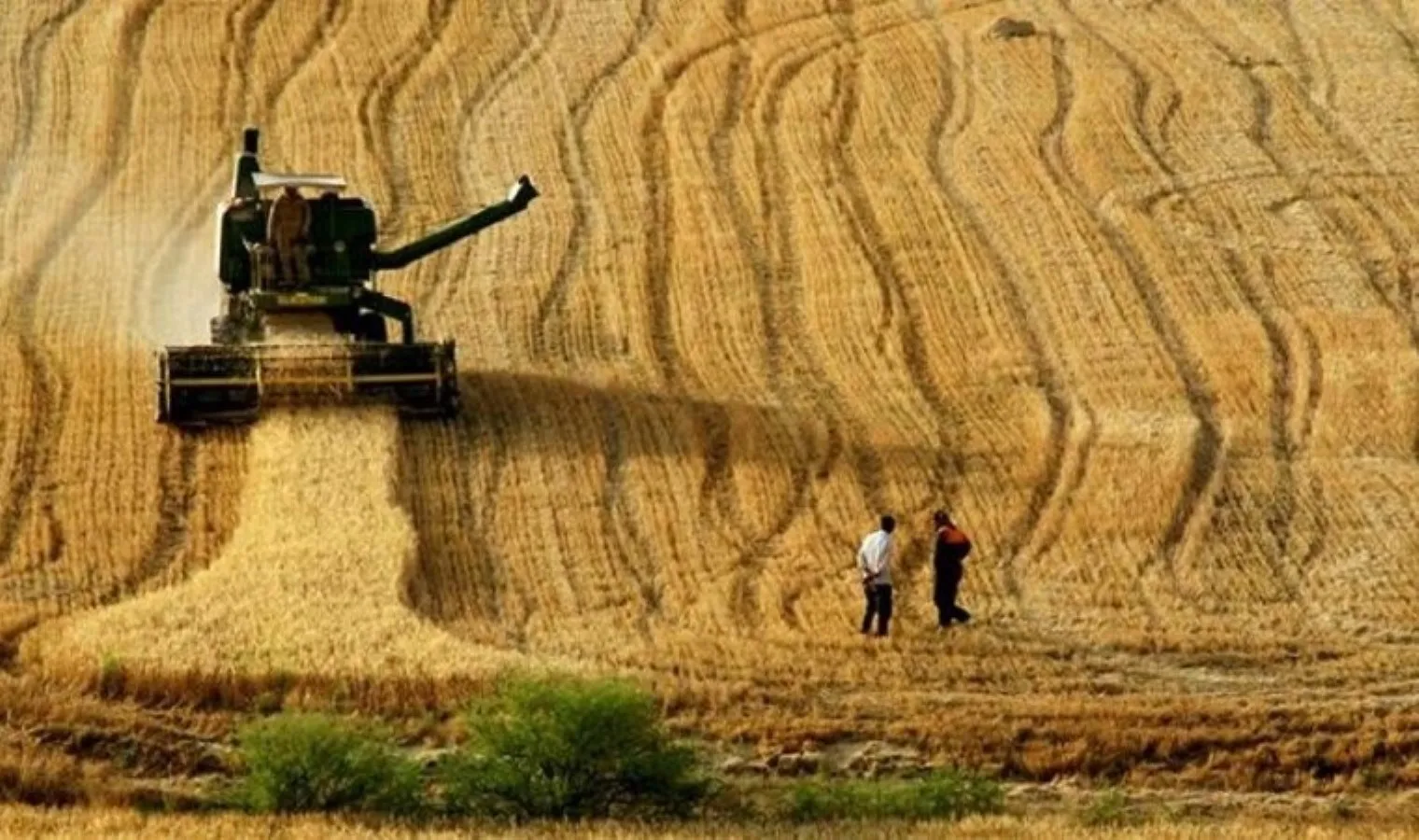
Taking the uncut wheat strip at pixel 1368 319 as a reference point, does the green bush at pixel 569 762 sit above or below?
below

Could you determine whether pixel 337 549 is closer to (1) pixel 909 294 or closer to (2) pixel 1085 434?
(2) pixel 1085 434

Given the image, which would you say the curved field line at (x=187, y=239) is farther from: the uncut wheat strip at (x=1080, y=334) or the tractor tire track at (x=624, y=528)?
the uncut wheat strip at (x=1080, y=334)

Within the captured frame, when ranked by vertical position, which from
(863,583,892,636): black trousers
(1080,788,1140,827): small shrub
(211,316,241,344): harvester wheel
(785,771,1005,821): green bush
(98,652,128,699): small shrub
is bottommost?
(1080,788,1140,827): small shrub

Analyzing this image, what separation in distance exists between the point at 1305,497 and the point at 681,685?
8.76 metres

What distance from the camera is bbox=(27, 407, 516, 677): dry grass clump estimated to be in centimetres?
2766

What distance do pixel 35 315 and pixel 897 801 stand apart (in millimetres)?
18064

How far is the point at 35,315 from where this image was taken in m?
39.8

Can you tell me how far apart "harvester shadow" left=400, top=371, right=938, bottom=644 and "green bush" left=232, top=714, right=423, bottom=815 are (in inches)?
230

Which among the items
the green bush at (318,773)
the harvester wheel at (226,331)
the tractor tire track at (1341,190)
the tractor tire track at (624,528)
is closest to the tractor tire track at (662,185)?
the tractor tire track at (624,528)

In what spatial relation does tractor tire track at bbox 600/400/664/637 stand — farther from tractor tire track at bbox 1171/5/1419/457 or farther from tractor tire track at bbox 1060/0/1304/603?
tractor tire track at bbox 1171/5/1419/457

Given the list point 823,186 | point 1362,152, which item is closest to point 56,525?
point 823,186

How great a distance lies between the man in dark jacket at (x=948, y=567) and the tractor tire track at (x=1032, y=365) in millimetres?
918

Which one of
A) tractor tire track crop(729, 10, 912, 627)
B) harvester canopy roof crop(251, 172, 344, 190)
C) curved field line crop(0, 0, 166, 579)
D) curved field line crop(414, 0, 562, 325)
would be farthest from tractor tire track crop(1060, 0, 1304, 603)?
curved field line crop(0, 0, 166, 579)

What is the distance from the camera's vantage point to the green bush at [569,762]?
24047 mm
